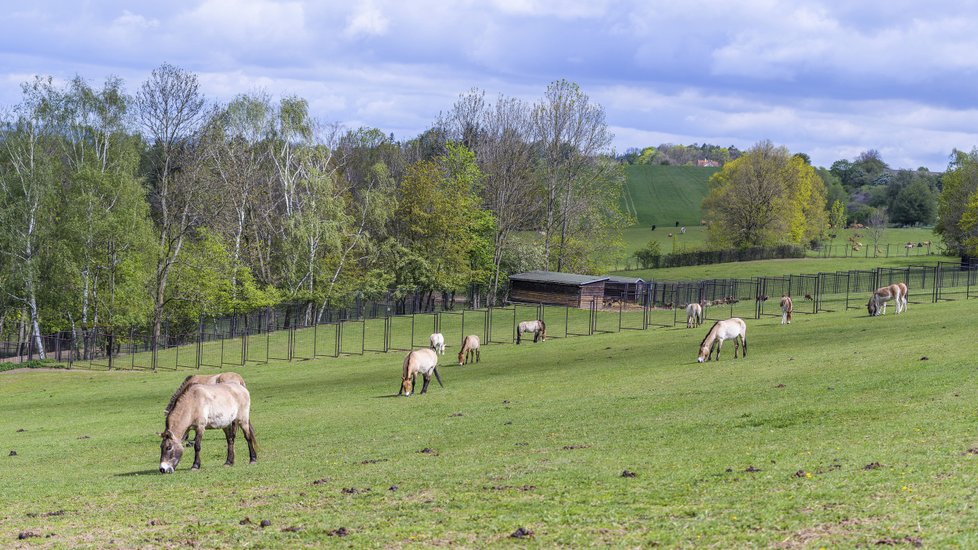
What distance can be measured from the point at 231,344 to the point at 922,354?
148 feet

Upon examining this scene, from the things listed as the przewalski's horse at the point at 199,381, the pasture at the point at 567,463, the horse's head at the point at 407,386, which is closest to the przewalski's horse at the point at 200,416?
the przewalski's horse at the point at 199,381

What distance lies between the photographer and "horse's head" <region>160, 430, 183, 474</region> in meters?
17.0

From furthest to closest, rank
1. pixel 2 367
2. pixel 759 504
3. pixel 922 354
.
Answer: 1. pixel 2 367
2. pixel 922 354
3. pixel 759 504

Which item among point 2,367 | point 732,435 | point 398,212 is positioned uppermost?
point 398,212

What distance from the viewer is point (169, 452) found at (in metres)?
17.1

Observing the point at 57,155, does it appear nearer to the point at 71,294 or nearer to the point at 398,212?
the point at 71,294

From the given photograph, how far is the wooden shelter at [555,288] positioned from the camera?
255ft

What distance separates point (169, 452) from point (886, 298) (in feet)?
129

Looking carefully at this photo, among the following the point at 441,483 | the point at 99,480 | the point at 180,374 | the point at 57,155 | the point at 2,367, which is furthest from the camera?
the point at 57,155

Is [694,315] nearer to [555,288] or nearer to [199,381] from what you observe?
[555,288]

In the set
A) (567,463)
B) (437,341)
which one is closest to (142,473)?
(567,463)

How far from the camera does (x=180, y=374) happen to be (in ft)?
152

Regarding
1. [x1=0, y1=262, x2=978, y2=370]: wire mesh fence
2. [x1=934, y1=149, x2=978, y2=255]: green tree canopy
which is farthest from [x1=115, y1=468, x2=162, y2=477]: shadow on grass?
[x1=934, y1=149, x2=978, y2=255]: green tree canopy

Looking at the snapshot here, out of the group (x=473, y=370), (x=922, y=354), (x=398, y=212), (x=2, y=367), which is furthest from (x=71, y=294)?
(x=922, y=354)
